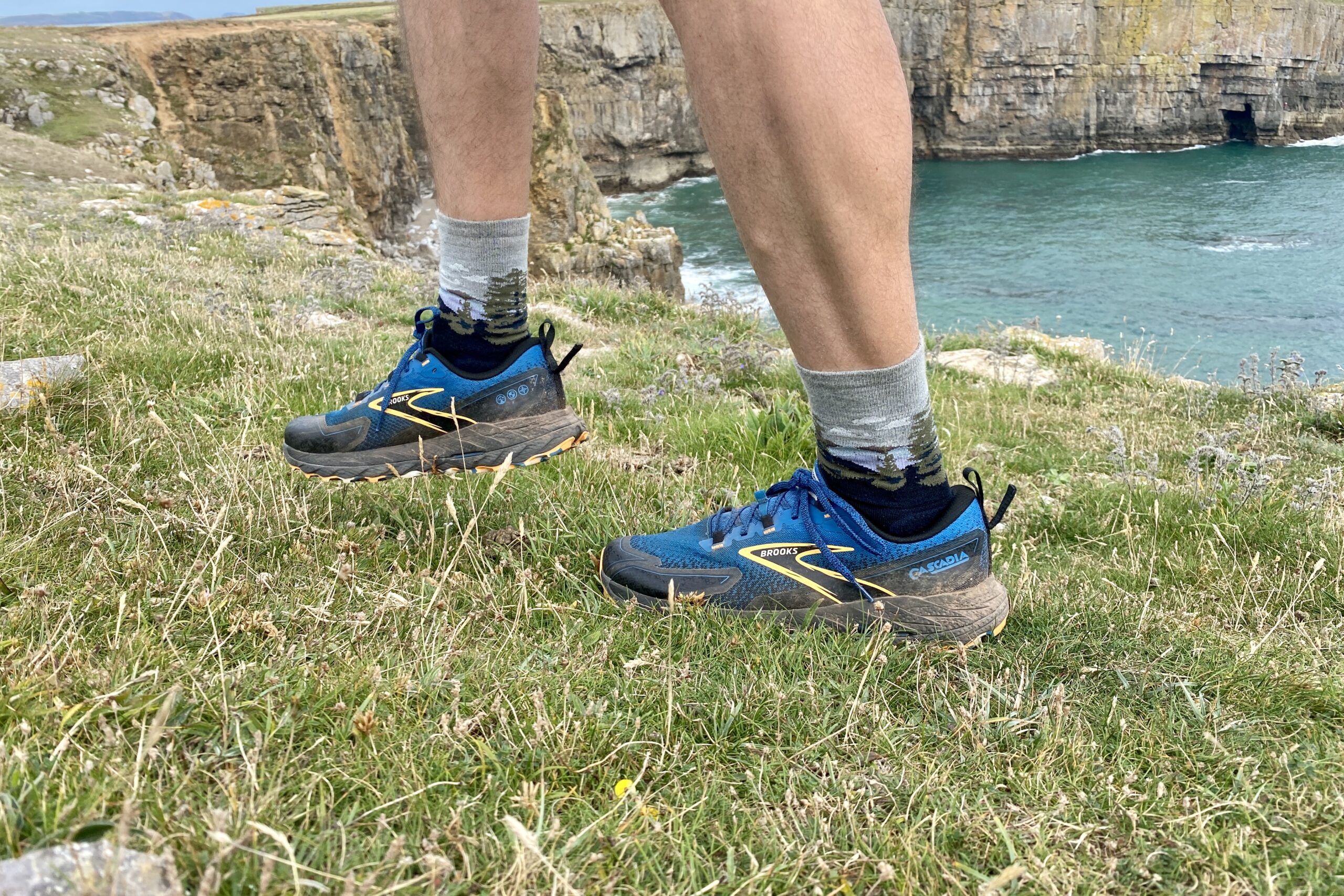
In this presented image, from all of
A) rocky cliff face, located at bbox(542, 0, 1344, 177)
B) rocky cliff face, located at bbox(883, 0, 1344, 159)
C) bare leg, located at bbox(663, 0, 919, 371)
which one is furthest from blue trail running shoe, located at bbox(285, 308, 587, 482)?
rocky cliff face, located at bbox(883, 0, 1344, 159)

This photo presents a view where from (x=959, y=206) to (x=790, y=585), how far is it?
1926 inches

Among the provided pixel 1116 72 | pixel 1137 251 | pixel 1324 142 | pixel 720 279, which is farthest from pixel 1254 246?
pixel 1324 142

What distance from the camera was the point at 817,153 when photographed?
146 cm

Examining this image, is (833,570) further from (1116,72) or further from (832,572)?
(1116,72)

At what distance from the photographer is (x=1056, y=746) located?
1.46 meters

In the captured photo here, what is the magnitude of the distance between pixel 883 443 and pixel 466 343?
3.78ft

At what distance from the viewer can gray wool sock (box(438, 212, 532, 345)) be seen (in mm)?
2250

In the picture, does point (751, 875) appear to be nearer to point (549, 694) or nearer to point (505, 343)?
point (549, 694)

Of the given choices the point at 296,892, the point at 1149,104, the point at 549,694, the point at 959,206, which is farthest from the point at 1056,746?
the point at 1149,104

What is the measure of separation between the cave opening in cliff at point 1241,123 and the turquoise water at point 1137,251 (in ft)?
20.1

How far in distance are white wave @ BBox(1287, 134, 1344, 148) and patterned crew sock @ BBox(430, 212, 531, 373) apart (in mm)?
74676

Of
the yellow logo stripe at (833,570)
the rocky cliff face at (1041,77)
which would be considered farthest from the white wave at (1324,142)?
the yellow logo stripe at (833,570)

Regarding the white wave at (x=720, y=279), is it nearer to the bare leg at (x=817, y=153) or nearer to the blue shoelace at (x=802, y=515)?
the blue shoelace at (x=802, y=515)

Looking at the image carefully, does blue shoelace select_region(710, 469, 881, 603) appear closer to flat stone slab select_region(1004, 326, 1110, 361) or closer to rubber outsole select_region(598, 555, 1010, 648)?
rubber outsole select_region(598, 555, 1010, 648)
